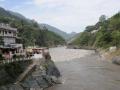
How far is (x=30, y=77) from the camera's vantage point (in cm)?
4234

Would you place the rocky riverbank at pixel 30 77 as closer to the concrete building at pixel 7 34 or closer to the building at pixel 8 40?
the building at pixel 8 40

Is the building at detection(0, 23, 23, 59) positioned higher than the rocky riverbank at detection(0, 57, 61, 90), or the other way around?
the building at detection(0, 23, 23, 59)

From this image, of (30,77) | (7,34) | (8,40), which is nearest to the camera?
(30,77)

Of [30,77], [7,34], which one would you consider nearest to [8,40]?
[7,34]

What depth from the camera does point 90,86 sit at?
1796 inches

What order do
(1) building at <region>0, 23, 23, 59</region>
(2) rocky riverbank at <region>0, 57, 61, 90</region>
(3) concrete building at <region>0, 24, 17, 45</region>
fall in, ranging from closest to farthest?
1. (2) rocky riverbank at <region>0, 57, 61, 90</region>
2. (1) building at <region>0, 23, 23, 59</region>
3. (3) concrete building at <region>0, 24, 17, 45</region>

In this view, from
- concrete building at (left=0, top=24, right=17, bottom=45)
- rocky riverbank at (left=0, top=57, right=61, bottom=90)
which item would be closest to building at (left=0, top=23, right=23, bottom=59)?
concrete building at (left=0, top=24, right=17, bottom=45)

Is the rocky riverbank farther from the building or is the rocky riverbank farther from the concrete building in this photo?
the concrete building

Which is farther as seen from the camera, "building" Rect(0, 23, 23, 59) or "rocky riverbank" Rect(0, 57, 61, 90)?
"building" Rect(0, 23, 23, 59)

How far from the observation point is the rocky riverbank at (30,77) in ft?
121

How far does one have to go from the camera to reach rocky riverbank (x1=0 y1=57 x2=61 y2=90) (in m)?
36.8

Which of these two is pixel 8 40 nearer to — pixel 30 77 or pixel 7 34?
pixel 7 34

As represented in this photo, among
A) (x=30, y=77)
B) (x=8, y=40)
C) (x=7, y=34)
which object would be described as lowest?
(x=30, y=77)

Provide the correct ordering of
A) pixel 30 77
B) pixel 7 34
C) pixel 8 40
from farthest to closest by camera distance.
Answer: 1. pixel 8 40
2. pixel 7 34
3. pixel 30 77
